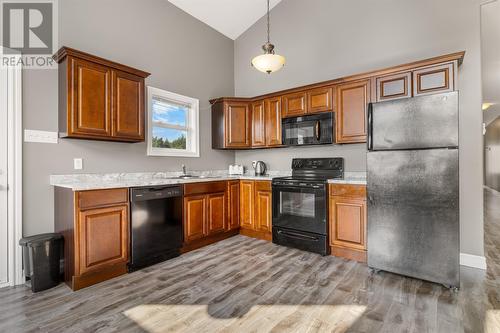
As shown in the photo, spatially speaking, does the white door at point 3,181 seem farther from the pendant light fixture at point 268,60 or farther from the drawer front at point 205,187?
the pendant light fixture at point 268,60

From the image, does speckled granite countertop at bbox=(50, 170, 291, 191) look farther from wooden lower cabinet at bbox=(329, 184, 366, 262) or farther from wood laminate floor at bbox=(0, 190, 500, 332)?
wooden lower cabinet at bbox=(329, 184, 366, 262)

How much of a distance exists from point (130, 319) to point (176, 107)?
122 inches

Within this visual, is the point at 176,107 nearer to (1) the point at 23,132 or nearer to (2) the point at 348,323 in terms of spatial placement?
(1) the point at 23,132

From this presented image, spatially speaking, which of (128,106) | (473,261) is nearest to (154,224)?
(128,106)

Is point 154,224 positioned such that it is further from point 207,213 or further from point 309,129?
point 309,129

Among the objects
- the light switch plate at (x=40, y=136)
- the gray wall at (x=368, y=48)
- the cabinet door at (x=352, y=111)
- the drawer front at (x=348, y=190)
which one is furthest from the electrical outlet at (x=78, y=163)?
the cabinet door at (x=352, y=111)

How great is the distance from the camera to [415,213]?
2461 mm

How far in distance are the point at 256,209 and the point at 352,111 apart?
199 centimetres

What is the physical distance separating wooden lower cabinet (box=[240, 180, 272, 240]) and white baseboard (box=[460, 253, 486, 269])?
237 cm

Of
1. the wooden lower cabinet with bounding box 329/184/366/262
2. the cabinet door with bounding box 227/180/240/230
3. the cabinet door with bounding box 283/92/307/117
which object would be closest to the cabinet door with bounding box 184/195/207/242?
the cabinet door with bounding box 227/180/240/230

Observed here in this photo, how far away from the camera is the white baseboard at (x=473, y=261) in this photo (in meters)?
2.84

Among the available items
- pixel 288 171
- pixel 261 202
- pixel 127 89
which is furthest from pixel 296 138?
pixel 127 89

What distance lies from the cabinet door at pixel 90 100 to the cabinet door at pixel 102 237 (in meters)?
0.88

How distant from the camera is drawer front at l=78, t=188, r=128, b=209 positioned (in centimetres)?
237
